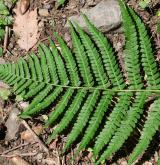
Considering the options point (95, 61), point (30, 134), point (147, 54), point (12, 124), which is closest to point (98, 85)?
point (95, 61)

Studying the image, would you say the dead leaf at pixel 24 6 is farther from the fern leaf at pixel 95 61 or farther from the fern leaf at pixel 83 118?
the fern leaf at pixel 83 118

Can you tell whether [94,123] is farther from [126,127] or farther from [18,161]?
[18,161]

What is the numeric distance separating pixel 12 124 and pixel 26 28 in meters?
1.22

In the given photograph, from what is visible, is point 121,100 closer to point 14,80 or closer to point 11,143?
point 14,80

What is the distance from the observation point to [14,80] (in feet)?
12.1

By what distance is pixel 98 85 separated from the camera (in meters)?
3.65

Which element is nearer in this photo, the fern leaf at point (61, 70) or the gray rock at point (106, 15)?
the fern leaf at point (61, 70)

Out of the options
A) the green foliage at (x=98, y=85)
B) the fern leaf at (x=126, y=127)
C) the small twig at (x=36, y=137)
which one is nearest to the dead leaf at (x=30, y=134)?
the small twig at (x=36, y=137)

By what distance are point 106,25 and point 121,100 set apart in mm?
1053

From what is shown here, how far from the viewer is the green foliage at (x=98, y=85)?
329cm

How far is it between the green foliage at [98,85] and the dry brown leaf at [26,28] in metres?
0.63

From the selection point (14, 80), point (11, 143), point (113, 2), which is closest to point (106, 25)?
point (113, 2)

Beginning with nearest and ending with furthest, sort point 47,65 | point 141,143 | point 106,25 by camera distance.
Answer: point 141,143 → point 47,65 → point 106,25

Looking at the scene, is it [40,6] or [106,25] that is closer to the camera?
[106,25]
